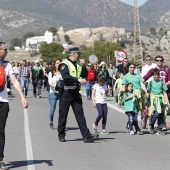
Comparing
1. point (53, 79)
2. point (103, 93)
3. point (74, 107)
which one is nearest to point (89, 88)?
point (53, 79)

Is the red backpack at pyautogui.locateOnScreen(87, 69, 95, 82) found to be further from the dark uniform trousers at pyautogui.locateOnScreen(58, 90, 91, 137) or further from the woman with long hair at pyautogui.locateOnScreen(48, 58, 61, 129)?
the dark uniform trousers at pyautogui.locateOnScreen(58, 90, 91, 137)

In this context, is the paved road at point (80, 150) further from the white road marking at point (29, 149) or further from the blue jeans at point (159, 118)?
the blue jeans at point (159, 118)

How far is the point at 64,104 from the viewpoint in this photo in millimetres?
13305

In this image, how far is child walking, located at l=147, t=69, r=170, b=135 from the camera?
49.5 ft

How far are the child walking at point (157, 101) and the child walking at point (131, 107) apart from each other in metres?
0.42

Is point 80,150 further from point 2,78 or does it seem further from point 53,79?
point 53,79

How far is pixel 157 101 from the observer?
1514 cm

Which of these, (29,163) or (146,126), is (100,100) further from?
(29,163)

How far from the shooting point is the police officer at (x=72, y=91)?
1321 centimetres

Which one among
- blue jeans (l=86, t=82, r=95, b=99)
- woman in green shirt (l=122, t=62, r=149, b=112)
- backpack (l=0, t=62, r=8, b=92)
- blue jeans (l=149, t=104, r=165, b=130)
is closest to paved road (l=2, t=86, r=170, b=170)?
blue jeans (l=149, t=104, r=165, b=130)

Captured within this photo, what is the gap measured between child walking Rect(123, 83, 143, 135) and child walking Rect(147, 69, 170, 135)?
425 millimetres

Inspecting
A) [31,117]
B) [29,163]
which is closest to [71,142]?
[29,163]

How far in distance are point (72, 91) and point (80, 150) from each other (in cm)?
164

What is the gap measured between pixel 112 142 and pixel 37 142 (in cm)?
151
